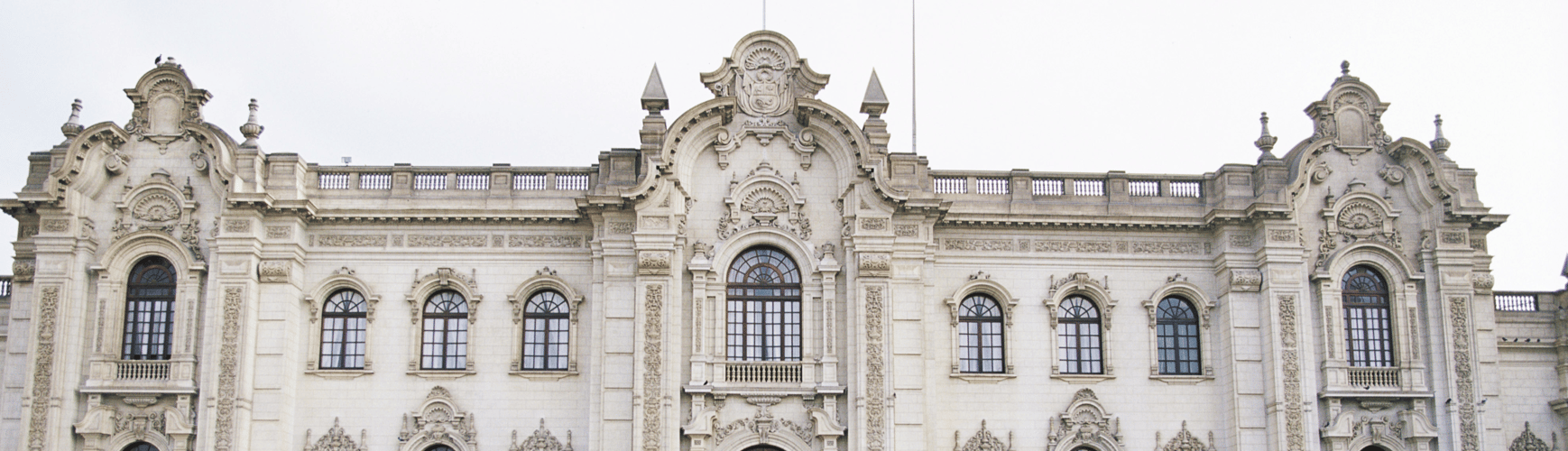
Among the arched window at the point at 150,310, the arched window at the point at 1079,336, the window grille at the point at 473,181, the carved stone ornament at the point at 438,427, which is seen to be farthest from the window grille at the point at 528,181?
the arched window at the point at 1079,336

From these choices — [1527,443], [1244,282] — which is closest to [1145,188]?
[1244,282]

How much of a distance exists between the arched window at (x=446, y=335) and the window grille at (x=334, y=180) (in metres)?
3.05

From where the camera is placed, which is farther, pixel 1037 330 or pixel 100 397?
pixel 1037 330

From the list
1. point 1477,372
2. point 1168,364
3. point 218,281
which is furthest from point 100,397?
point 1477,372

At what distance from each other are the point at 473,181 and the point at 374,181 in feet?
6.68

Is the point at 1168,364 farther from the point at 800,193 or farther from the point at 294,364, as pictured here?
the point at 294,364

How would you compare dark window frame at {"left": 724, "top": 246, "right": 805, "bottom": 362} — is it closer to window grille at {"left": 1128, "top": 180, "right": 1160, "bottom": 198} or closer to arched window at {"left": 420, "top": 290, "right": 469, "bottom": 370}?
arched window at {"left": 420, "top": 290, "right": 469, "bottom": 370}

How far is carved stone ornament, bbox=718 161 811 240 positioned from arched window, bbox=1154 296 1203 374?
7773 mm

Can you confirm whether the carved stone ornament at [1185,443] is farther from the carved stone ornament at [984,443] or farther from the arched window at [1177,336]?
the carved stone ornament at [984,443]

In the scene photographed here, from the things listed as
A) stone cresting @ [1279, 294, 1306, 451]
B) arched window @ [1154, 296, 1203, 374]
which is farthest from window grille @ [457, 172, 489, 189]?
stone cresting @ [1279, 294, 1306, 451]

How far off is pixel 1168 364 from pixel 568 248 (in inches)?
501

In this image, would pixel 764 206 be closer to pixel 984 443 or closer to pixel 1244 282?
pixel 984 443

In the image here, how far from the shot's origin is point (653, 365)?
29.7m

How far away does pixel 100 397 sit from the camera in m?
29.5
